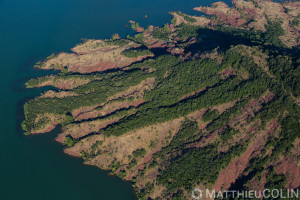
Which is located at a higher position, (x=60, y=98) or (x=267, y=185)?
Result: (x=60, y=98)

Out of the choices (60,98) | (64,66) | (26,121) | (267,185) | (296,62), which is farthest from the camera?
(64,66)

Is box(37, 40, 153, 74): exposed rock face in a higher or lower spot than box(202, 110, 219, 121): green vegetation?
higher

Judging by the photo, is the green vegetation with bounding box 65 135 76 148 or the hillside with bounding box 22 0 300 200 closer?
the hillside with bounding box 22 0 300 200

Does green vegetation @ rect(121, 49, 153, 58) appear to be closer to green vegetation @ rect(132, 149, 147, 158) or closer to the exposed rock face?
the exposed rock face

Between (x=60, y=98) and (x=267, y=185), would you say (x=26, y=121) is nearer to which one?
(x=60, y=98)

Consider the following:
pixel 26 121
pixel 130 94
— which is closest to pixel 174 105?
pixel 130 94

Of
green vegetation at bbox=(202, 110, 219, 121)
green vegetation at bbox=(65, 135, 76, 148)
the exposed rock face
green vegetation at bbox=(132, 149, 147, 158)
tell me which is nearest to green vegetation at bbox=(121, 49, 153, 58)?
the exposed rock face

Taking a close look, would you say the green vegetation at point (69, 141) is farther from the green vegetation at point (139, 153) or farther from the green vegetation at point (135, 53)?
the green vegetation at point (135, 53)

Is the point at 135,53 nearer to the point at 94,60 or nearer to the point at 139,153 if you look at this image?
the point at 94,60
